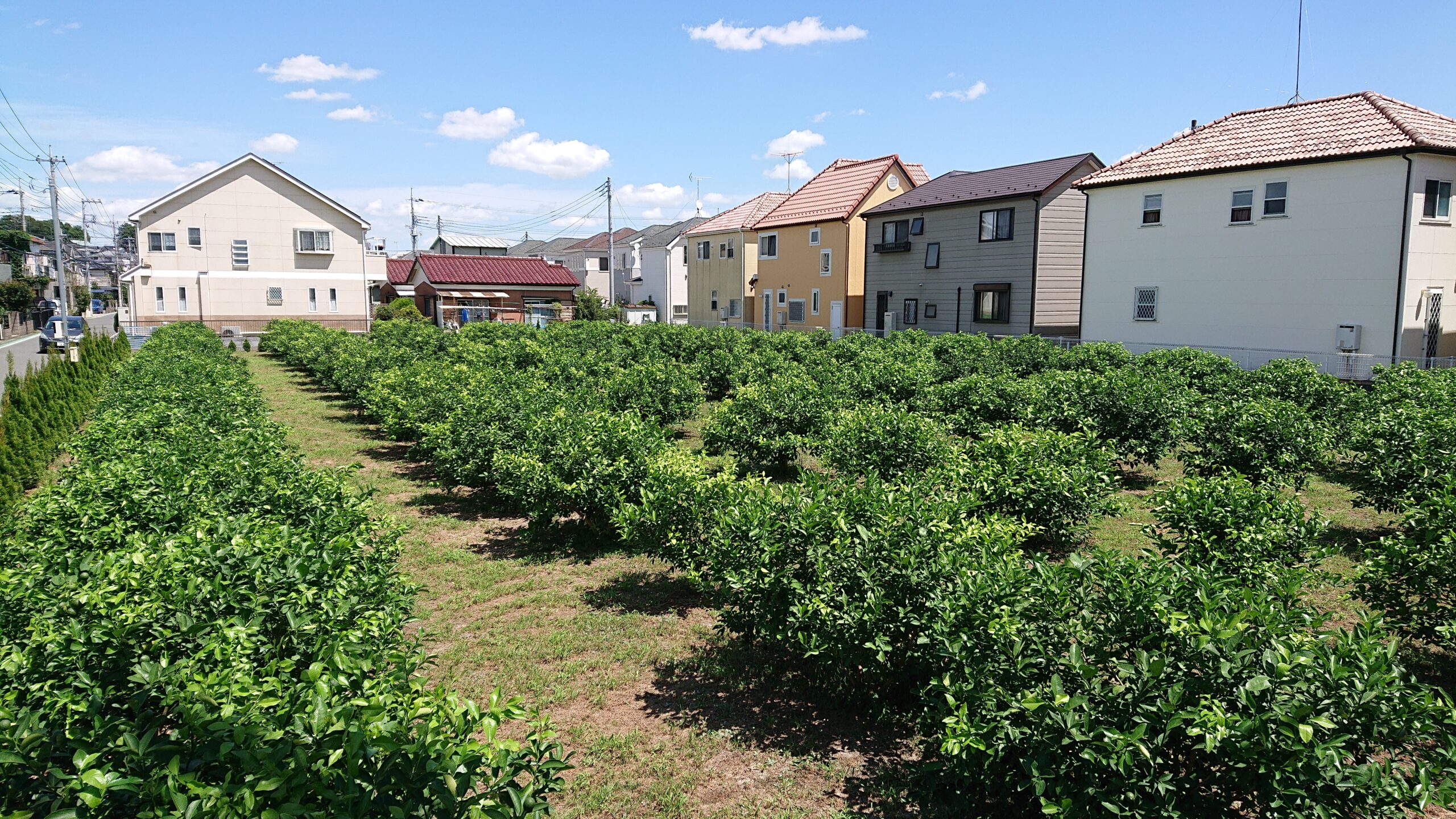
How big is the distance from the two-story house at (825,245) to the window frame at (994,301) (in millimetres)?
7271

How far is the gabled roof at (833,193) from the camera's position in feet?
136

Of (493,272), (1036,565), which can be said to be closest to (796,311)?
(493,272)

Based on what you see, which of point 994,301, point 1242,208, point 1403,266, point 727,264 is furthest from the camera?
point 727,264

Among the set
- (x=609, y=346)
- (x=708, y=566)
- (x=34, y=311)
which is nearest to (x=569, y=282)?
(x=609, y=346)

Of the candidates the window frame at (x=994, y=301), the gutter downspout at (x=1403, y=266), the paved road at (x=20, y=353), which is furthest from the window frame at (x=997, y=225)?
the paved road at (x=20, y=353)

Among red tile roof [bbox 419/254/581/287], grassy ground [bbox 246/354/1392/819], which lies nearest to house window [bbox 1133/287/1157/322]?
grassy ground [bbox 246/354/1392/819]

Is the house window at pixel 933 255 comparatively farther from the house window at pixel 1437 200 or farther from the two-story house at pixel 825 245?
the house window at pixel 1437 200

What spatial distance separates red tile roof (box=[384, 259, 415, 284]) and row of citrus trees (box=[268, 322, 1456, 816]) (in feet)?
174

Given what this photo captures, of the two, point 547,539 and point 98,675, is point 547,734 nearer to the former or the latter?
point 98,675

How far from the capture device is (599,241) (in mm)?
77562

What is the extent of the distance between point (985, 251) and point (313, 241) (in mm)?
35190

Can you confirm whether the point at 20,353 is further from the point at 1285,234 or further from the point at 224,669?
the point at 1285,234

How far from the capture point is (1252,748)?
3.44m

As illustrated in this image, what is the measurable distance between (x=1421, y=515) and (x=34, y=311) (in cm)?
7568
